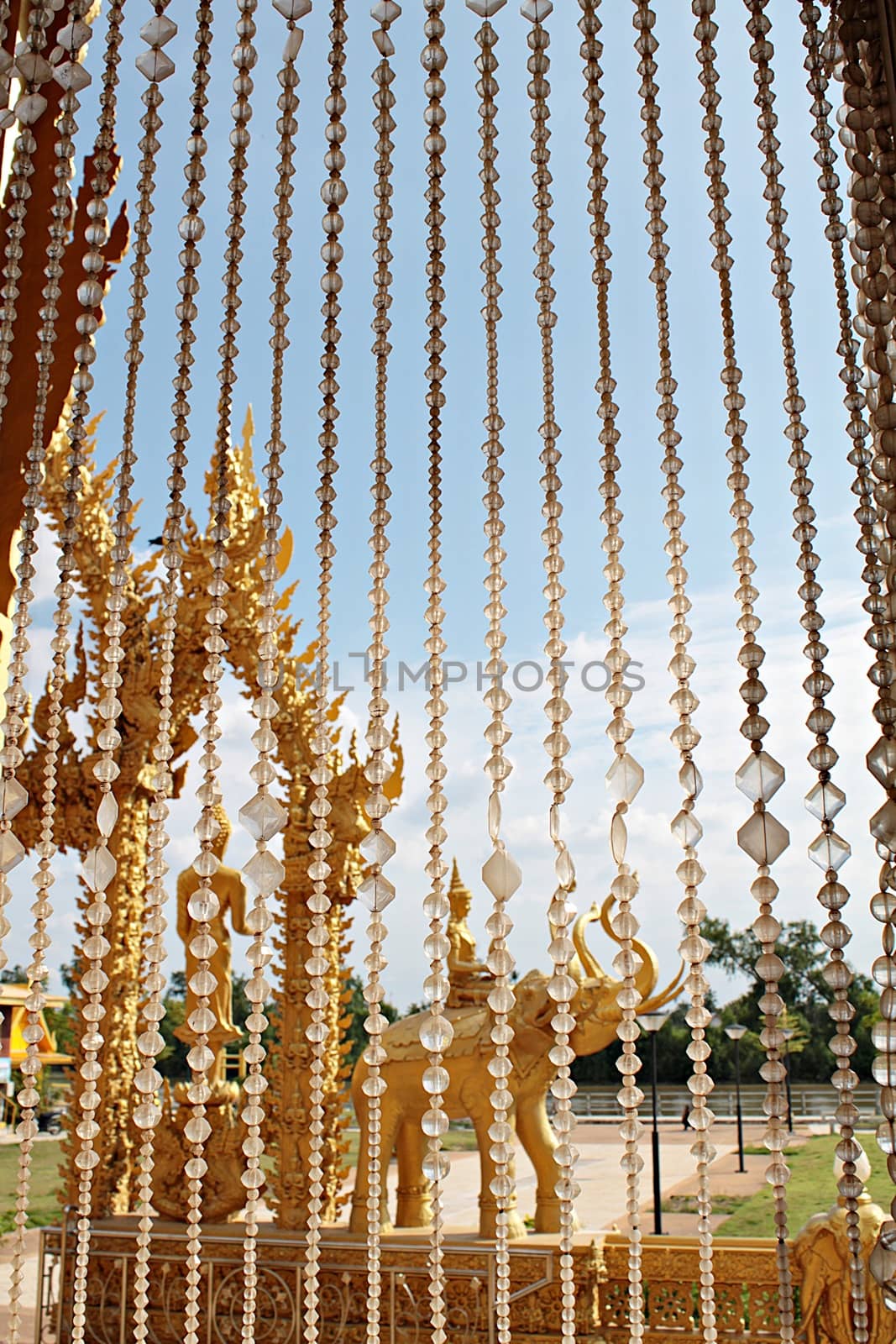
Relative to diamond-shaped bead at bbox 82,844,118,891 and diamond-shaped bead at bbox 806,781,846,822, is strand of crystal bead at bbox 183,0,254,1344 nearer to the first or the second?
diamond-shaped bead at bbox 82,844,118,891

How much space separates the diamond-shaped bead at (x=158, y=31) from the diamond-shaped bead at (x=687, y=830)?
91 centimetres

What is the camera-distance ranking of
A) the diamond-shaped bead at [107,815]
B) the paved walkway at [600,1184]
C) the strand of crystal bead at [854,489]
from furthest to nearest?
1. the paved walkway at [600,1184]
2. the diamond-shaped bead at [107,815]
3. the strand of crystal bead at [854,489]

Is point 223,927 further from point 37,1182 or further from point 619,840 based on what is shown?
point 37,1182

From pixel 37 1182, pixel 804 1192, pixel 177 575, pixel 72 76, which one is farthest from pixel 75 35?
pixel 37 1182

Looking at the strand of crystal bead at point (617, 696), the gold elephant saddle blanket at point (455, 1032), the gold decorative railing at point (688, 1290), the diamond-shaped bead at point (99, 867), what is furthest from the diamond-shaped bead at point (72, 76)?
the gold decorative railing at point (688, 1290)

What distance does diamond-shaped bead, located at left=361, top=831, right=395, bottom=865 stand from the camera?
964 millimetres

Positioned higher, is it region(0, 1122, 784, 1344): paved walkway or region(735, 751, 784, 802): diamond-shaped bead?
region(735, 751, 784, 802): diamond-shaped bead

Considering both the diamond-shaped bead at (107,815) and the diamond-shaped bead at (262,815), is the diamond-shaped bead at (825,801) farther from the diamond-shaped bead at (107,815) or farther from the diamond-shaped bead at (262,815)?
the diamond-shaped bead at (107,815)

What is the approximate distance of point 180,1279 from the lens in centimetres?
296

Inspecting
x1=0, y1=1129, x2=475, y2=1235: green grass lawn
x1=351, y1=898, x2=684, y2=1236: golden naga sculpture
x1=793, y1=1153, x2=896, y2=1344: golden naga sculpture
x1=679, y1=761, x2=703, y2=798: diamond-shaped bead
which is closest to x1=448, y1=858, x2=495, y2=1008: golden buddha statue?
x1=351, y1=898, x2=684, y2=1236: golden naga sculpture

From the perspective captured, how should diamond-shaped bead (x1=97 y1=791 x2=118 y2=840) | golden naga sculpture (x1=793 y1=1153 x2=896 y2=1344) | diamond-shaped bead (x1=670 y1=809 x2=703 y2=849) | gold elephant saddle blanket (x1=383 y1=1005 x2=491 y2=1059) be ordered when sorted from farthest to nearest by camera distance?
gold elephant saddle blanket (x1=383 y1=1005 x2=491 y2=1059)
golden naga sculpture (x1=793 y1=1153 x2=896 y2=1344)
diamond-shaped bead (x1=97 y1=791 x2=118 y2=840)
diamond-shaped bead (x1=670 y1=809 x2=703 y2=849)

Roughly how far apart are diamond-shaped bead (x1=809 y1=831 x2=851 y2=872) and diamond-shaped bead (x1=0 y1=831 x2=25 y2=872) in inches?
27.4

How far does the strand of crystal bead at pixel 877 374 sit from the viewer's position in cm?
82

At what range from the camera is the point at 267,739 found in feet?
3.30
